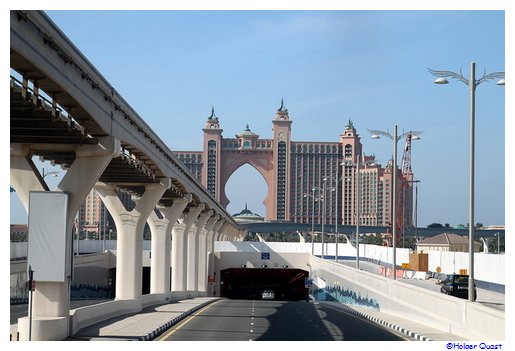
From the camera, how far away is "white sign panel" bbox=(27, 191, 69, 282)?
31.5 m

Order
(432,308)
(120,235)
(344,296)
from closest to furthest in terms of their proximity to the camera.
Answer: (432,308) → (120,235) → (344,296)

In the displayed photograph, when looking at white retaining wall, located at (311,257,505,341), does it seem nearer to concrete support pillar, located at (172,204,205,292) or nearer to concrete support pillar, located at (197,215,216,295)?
concrete support pillar, located at (172,204,205,292)

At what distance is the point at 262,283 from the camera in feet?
448

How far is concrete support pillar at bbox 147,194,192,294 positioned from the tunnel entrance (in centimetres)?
4892

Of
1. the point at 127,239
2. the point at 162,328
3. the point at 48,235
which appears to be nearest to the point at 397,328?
the point at 162,328

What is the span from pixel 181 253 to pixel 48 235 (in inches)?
2115

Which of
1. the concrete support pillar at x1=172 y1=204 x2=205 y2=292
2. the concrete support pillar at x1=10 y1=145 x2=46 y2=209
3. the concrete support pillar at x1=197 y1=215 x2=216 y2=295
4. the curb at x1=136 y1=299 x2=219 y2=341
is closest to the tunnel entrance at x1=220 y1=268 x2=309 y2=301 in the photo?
the concrete support pillar at x1=197 y1=215 x2=216 y2=295

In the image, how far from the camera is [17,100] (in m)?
27.9

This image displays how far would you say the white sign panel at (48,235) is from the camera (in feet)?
103

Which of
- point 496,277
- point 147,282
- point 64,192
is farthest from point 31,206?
point 147,282

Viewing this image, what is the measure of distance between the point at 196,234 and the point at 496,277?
3959 centimetres

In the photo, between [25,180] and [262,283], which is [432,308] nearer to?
[25,180]

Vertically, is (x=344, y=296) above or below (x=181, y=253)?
below

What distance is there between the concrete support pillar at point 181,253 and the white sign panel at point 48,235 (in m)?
48.7
